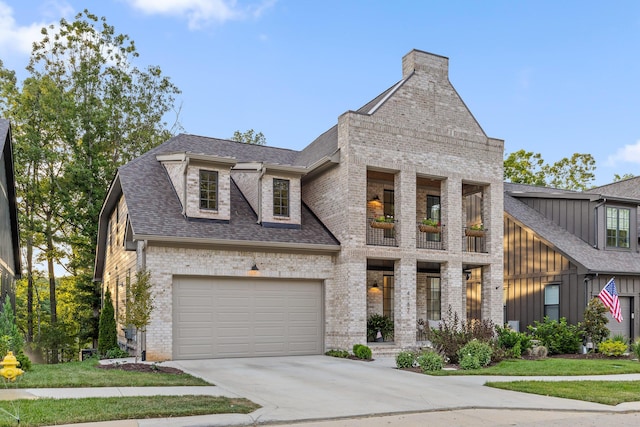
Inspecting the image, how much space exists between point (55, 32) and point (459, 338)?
29.4 meters

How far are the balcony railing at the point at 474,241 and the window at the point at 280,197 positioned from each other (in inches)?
264

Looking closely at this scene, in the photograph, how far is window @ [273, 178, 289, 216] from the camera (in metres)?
19.3

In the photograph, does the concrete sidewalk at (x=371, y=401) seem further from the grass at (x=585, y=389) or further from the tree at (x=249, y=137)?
the tree at (x=249, y=137)

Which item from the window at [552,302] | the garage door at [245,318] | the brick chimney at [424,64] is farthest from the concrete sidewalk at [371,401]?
the brick chimney at [424,64]

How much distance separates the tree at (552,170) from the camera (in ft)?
143

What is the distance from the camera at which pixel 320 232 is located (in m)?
19.5

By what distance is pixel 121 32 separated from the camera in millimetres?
34938

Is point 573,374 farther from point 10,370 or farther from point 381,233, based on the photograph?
point 10,370

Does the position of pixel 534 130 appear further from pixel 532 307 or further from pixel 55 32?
pixel 55 32

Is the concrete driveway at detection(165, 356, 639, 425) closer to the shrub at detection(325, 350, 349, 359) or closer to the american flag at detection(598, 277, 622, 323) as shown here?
the shrub at detection(325, 350, 349, 359)

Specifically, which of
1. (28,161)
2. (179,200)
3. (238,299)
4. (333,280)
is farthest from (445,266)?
(28,161)

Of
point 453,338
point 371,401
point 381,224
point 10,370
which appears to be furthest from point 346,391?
point 381,224

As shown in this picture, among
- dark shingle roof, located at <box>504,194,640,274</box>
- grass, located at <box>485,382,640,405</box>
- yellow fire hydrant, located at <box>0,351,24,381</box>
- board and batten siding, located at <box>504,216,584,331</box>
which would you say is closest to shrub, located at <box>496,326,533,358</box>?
board and batten siding, located at <box>504,216,584,331</box>

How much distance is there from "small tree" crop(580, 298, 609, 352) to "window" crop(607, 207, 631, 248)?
4.18m
